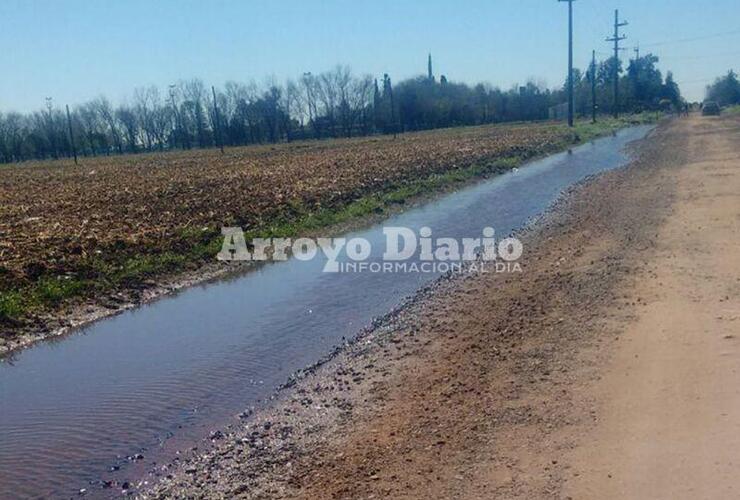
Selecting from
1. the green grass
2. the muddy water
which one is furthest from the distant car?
the muddy water

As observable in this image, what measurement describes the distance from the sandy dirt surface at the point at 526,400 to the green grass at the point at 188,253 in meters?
5.40

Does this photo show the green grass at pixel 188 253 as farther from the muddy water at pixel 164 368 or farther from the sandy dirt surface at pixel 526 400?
the sandy dirt surface at pixel 526 400

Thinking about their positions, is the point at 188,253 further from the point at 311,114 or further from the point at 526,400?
the point at 311,114

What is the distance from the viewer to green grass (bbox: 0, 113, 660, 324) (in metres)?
9.98

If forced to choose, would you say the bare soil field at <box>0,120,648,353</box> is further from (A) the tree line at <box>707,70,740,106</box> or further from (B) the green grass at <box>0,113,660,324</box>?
→ (A) the tree line at <box>707,70,740,106</box>

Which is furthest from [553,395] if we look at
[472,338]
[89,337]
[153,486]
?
[89,337]

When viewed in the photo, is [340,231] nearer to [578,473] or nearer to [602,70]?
[578,473]

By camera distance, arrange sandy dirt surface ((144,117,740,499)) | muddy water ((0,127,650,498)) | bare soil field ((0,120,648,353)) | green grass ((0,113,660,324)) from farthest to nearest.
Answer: bare soil field ((0,120,648,353))
green grass ((0,113,660,324))
muddy water ((0,127,650,498))
sandy dirt surface ((144,117,740,499))

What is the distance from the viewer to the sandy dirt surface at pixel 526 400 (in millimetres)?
4184

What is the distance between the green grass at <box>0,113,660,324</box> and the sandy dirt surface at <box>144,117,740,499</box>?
5.40 m

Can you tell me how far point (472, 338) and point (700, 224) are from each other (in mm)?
6548

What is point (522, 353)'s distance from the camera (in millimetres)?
6391

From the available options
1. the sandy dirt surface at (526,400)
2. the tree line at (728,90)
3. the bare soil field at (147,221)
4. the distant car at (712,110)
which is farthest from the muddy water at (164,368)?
the tree line at (728,90)

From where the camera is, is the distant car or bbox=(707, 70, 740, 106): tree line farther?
bbox=(707, 70, 740, 106): tree line
